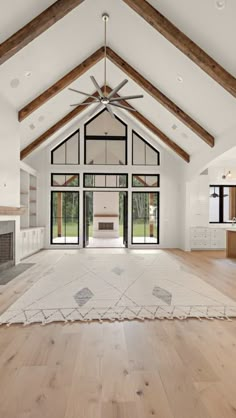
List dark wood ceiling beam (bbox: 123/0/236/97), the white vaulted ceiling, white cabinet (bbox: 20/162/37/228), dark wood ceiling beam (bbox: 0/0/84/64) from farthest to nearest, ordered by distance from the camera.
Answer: white cabinet (bbox: 20/162/37/228)
dark wood ceiling beam (bbox: 123/0/236/97)
dark wood ceiling beam (bbox: 0/0/84/64)
the white vaulted ceiling

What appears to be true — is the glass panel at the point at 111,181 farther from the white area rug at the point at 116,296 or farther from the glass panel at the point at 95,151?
the white area rug at the point at 116,296

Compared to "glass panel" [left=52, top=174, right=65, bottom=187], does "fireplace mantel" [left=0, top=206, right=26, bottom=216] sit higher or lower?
lower

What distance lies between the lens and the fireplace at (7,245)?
561 centimetres

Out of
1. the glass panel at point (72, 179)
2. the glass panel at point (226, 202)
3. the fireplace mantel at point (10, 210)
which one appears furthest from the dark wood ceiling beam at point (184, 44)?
the glass panel at point (72, 179)

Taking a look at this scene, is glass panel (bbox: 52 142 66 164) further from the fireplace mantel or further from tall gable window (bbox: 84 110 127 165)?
the fireplace mantel

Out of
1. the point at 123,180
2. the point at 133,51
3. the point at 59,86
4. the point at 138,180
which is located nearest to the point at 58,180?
the point at 123,180

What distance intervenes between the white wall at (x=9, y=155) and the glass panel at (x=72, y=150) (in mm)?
3155

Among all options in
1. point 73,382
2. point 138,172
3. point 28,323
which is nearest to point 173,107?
point 138,172

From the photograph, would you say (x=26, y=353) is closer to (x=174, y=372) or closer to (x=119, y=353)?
(x=119, y=353)

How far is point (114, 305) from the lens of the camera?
322cm

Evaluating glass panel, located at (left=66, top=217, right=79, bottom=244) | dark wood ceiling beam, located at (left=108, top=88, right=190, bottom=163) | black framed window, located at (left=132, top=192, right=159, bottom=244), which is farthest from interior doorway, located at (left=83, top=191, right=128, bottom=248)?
dark wood ceiling beam, located at (left=108, top=88, right=190, bottom=163)

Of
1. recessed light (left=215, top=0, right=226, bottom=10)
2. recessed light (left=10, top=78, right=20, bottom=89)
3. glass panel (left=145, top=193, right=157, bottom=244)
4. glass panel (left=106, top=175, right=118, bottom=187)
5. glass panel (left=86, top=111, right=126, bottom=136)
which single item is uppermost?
glass panel (left=86, top=111, right=126, bottom=136)

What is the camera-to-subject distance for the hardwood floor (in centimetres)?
152

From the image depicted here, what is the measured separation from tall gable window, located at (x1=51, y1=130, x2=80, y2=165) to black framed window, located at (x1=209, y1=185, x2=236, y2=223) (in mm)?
4913
